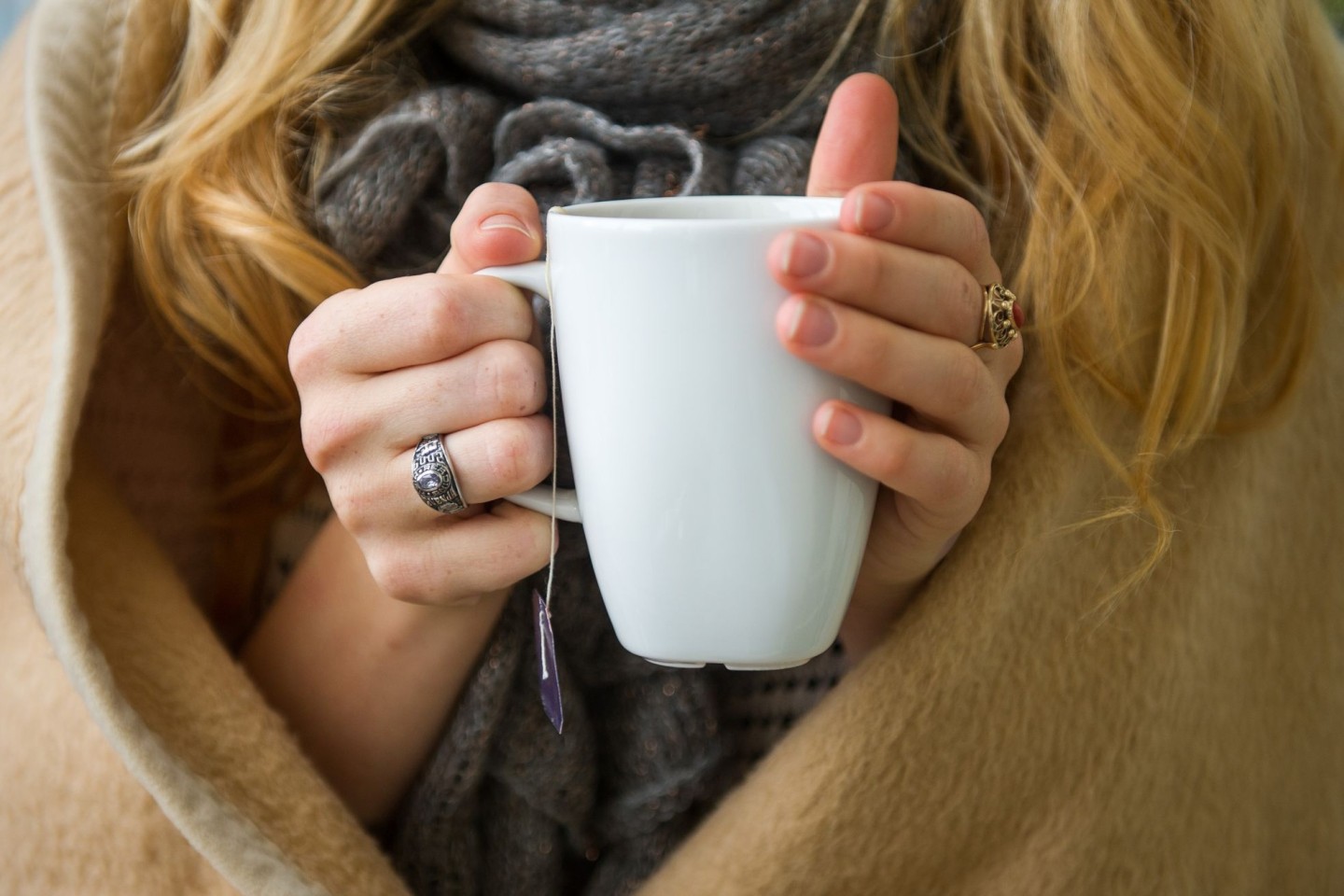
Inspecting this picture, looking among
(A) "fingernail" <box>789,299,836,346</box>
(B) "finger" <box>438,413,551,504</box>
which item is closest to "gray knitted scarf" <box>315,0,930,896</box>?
(B) "finger" <box>438,413,551,504</box>

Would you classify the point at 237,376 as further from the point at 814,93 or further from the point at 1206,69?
the point at 1206,69

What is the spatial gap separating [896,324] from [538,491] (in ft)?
0.57

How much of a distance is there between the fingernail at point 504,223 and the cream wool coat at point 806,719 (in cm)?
26

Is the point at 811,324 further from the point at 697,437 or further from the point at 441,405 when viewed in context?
the point at 441,405

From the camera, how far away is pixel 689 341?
38 cm

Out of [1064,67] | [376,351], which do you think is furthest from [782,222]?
[1064,67]

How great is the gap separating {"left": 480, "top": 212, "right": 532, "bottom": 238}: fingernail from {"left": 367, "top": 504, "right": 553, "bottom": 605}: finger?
129mm

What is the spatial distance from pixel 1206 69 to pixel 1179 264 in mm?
114

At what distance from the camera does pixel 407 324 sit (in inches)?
18.5

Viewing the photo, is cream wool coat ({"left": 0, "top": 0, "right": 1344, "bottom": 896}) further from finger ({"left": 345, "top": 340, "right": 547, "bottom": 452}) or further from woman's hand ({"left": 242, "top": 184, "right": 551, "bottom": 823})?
finger ({"left": 345, "top": 340, "right": 547, "bottom": 452})

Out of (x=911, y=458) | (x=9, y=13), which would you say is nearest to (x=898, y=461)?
(x=911, y=458)

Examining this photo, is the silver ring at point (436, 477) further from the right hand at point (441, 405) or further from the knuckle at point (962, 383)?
the knuckle at point (962, 383)

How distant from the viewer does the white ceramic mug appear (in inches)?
14.9

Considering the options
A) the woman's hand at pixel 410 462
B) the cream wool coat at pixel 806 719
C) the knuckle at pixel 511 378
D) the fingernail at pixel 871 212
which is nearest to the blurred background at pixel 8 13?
the cream wool coat at pixel 806 719
